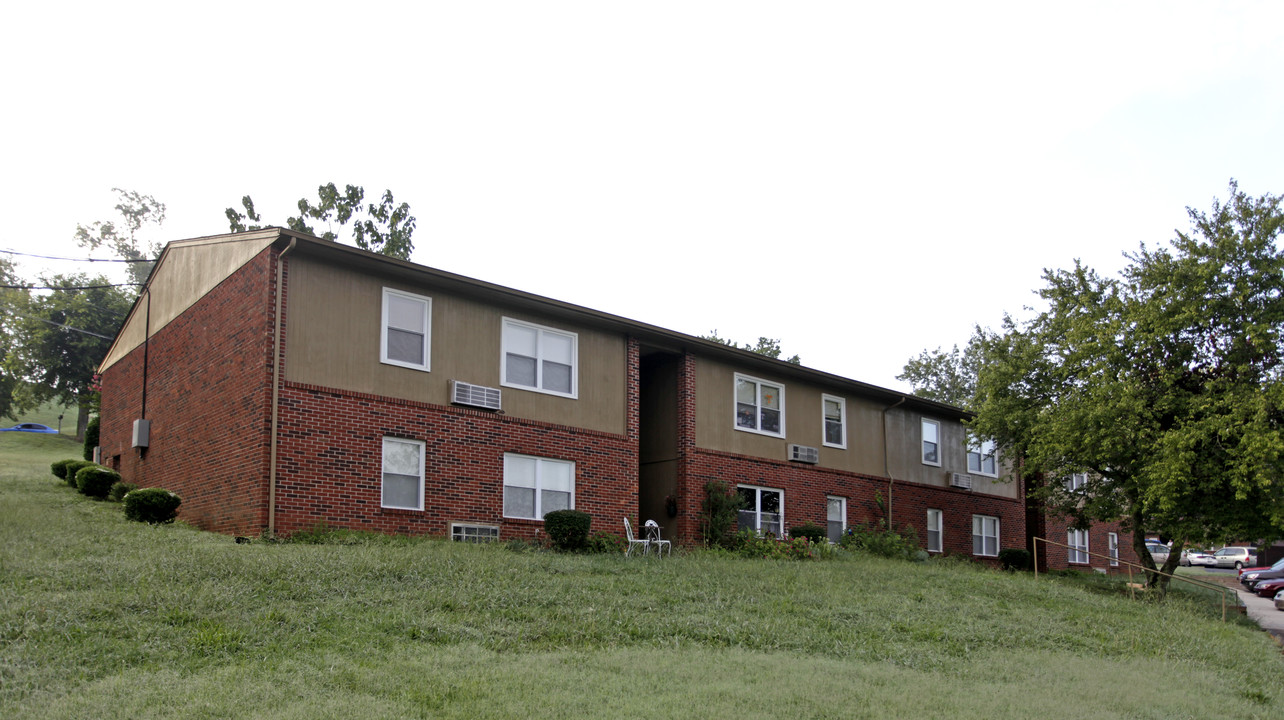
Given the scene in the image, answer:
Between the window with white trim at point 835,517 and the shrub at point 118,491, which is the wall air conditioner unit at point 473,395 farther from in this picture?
the window with white trim at point 835,517

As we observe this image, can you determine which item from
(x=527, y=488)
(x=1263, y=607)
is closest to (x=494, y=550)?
(x=527, y=488)

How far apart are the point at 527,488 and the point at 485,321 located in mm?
3087

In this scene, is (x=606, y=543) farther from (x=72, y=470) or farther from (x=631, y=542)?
(x=72, y=470)

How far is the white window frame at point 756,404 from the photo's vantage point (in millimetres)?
22438

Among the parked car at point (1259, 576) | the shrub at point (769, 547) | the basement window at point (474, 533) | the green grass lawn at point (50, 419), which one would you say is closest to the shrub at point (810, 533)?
the shrub at point (769, 547)

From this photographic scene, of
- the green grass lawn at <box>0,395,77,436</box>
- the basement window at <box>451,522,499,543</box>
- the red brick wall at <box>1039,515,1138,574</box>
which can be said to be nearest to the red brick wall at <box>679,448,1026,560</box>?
the red brick wall at <box>1039,515,1138,574</box>

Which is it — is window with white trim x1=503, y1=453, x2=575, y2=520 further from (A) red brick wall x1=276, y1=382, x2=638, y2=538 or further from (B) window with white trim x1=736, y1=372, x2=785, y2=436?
(B) window with white trim x1=736, y1=372, x2=785, y2=436

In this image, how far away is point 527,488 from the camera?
1803 centimetres

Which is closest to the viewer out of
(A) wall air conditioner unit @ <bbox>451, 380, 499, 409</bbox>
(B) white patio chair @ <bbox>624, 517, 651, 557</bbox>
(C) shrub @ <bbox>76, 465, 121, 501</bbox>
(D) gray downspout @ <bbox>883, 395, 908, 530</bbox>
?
(A) wall air conditioner unit @ <bbox>451, 380, 499, 409</bbox>

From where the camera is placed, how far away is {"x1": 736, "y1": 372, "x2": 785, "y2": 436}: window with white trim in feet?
74.5

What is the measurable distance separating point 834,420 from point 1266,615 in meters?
12.2

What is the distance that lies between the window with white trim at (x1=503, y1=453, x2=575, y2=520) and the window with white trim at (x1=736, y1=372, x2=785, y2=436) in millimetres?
5225

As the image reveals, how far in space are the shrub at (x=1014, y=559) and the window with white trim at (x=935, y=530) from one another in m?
2.59

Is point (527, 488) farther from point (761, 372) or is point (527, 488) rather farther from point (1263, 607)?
point (1263, 607)
